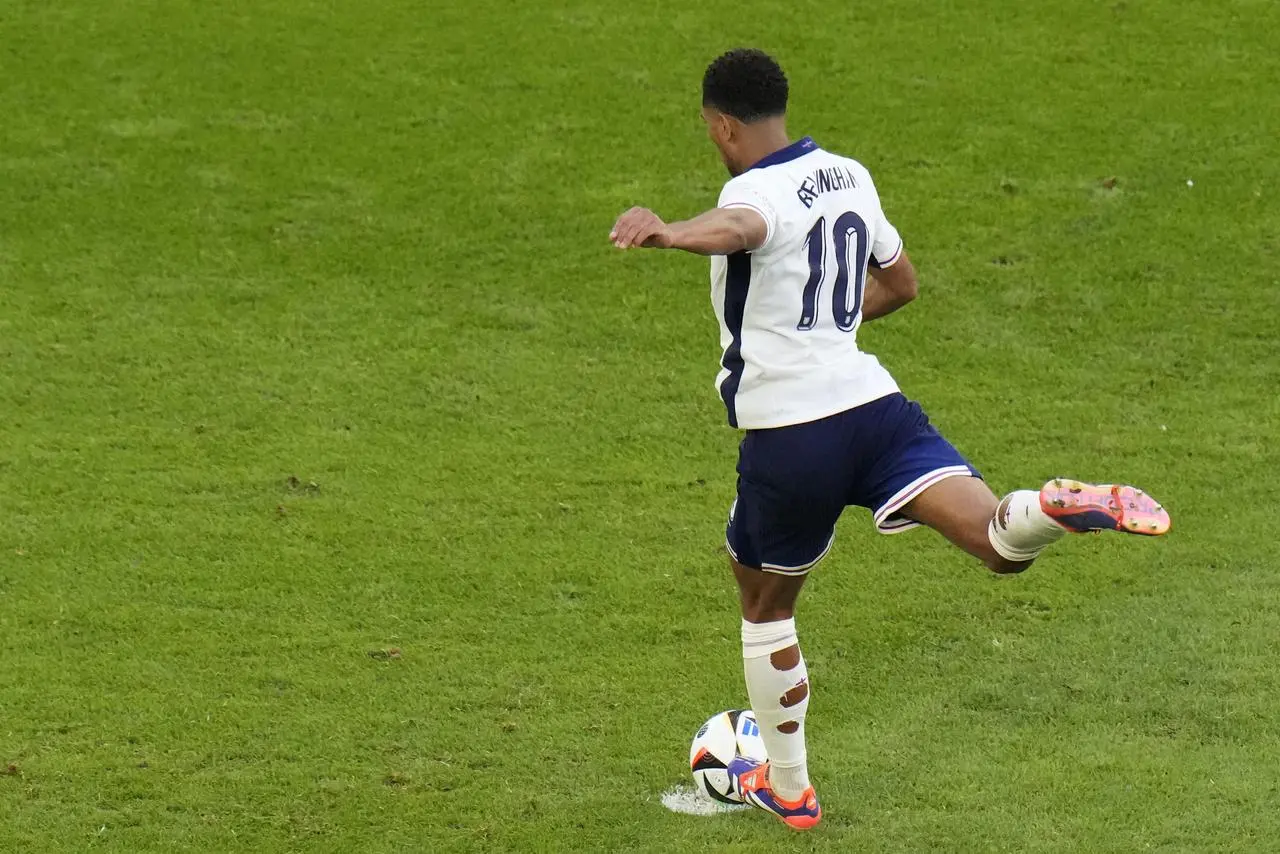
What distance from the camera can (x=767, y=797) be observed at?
5480mm

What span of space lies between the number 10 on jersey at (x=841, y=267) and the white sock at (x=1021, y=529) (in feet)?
2.51

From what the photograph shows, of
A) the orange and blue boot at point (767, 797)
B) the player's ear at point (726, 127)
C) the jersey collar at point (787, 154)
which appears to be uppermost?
the player's ear at point (726, 127)

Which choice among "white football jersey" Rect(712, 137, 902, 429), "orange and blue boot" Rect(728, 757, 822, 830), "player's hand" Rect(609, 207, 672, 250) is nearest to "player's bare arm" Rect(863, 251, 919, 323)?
"white football jersey" Rect(712, 137, 902, 429)

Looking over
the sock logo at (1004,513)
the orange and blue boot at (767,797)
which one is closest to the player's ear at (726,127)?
the sock logo at (1004,513)

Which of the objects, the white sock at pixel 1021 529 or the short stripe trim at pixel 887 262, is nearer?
the white sock at pixel 1021 529

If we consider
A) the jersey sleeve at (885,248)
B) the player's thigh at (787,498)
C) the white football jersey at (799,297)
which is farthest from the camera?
the jersey sleeve at (885,248)

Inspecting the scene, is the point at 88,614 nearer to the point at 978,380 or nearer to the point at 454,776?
the point at 454,776

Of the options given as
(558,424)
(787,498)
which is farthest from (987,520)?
(558,424)

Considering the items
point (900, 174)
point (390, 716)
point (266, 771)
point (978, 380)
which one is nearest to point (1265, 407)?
point (978, 380)

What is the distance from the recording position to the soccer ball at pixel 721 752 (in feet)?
18.1

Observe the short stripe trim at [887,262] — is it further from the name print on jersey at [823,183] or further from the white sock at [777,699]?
the white sock at [777,699]

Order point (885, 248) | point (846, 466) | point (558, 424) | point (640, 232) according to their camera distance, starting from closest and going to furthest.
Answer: point (640, 232)
point (846, 466)
point (885, 248)
point (558, 424)

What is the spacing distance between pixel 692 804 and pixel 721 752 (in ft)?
0.66

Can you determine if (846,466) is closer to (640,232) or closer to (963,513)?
(963,513)
